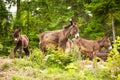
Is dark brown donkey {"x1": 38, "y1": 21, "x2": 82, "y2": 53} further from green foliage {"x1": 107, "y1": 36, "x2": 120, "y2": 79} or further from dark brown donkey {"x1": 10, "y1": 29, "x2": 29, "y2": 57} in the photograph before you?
green foliage {"x1": 107, "y1": 36, "x2": 120, "y2": 79}

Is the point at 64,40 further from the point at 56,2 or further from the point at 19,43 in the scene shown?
the point at 56,2

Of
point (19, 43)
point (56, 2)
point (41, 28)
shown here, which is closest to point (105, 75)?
point (19, 43)

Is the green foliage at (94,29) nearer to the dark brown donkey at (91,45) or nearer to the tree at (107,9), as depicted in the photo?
the tree at (107,9)

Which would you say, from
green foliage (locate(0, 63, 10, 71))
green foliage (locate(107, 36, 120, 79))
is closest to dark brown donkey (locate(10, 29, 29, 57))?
green foliage (locate(0, 63, 10, 71))

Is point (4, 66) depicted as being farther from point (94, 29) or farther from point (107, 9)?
point (94, 29)

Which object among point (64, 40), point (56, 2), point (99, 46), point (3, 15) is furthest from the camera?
point (56, 2)

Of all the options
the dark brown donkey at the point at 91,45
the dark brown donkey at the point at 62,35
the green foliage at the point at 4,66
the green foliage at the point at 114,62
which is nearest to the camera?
the green foliage at the point at 114,62

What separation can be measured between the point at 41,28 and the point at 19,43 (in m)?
12.1

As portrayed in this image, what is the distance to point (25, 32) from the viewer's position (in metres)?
28.6

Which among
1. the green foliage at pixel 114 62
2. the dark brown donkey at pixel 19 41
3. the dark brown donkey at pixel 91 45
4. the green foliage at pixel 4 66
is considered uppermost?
the green foliage at pixel 114 62

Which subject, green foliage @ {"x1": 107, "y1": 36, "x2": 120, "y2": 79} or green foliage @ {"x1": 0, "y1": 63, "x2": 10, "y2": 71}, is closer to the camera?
green foliage @ {"x1": 107, "y1": 36, "x2": 120, "y2": 79}

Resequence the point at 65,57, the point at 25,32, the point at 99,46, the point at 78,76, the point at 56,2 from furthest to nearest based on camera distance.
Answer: the point at 56,2 → the point at 25,32 → the point at 99,46 → the point at 65,57 → the point at 78,76

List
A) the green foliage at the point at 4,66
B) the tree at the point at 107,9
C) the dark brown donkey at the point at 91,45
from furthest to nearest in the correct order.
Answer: the tree at the point at 107,9 < the dark brown donkey at the point at 91,45 < the green foliage at the point at 4,66

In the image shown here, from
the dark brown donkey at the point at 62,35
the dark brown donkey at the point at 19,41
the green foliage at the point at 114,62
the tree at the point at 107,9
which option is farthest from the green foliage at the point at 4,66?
the tree at the point at 107,9
